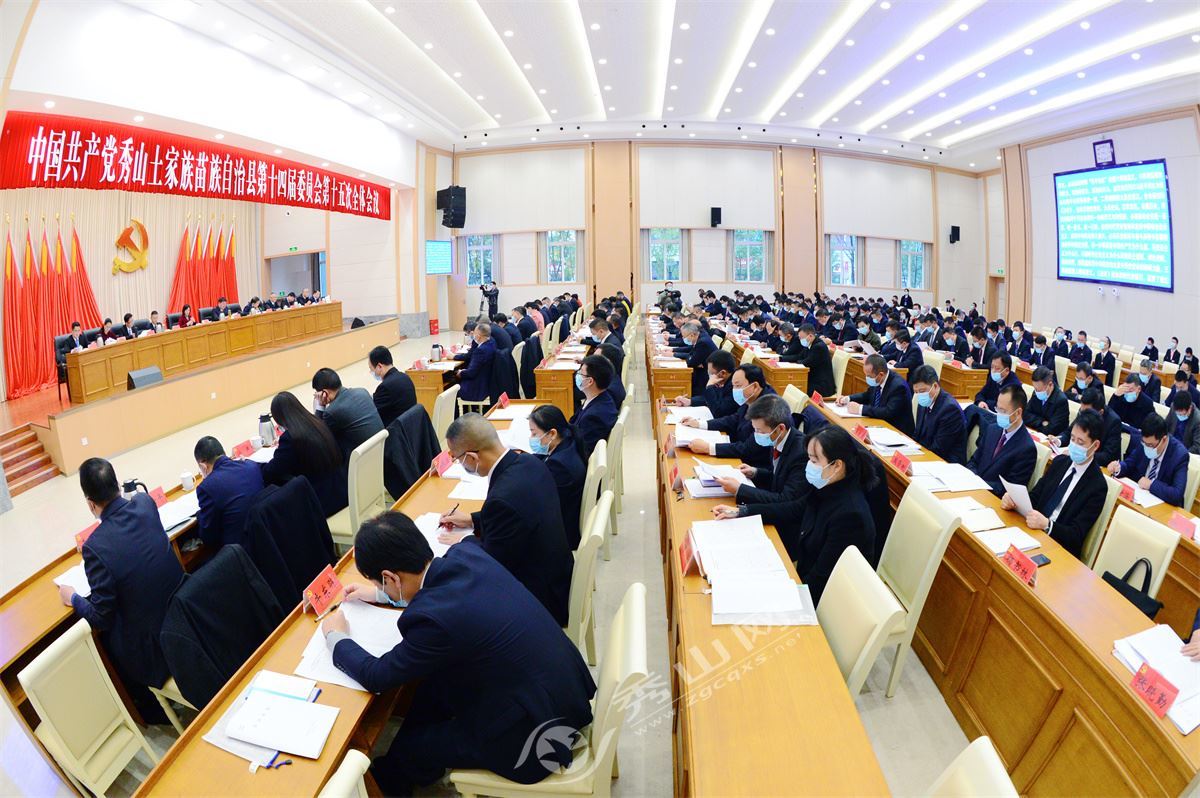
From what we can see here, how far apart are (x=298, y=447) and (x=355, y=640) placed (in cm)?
193

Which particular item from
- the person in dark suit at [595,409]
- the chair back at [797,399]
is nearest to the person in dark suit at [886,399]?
the chair back at [797,399]

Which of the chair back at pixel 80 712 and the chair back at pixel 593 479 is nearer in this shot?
the chair back at pixel 80 712

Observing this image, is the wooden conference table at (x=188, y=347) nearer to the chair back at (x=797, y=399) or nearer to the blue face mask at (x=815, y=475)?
the chair back at (x=797, y=399)

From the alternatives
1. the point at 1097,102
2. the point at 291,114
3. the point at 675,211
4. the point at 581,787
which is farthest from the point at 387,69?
the point at 1097,102

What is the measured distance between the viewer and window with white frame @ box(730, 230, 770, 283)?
59.6 ft

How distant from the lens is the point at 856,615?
2.24 meters

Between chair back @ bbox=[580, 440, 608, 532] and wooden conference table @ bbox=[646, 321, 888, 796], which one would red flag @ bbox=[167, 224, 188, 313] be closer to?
chair back @ bbox=[580, 440, 608, 532]

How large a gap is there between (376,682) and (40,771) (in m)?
1.97

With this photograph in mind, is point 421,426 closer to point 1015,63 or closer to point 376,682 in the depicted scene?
point 376,682

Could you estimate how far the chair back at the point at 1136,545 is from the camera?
8.54ft

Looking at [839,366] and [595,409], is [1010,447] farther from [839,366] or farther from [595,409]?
[839,366]

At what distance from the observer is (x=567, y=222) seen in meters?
17.6

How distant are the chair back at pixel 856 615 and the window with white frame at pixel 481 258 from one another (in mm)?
16593

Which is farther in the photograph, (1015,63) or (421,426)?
(1015,63)
